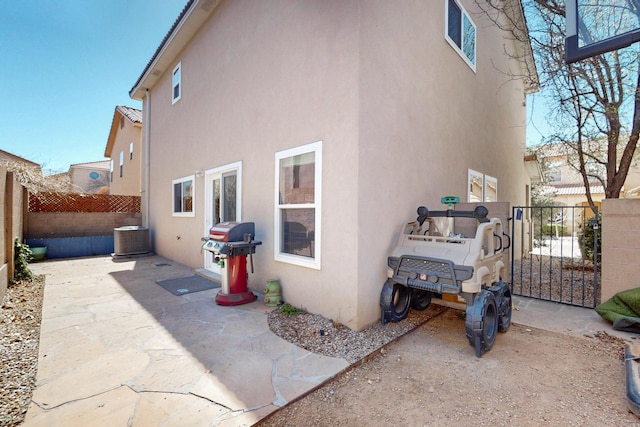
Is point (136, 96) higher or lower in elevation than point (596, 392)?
higher

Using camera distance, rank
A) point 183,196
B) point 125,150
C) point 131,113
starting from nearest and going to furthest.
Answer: point 183,196
point 131,113
point 125,150

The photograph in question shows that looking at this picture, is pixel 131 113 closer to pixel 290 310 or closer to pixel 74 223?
pixel 74 223

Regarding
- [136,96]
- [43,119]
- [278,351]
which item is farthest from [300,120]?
[43,119]

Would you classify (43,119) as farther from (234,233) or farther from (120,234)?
(234,233)

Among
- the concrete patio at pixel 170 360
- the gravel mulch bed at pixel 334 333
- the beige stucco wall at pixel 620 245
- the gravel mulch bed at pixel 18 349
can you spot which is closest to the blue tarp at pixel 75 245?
the gravel mulch bed at pixel 18 349

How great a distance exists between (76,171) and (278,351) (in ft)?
92.6

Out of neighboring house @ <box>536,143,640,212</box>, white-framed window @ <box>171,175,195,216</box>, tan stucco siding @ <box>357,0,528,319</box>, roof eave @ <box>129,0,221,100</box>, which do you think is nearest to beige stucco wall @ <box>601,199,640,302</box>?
tan stucco siding @ <box>357,0,528,319</box>

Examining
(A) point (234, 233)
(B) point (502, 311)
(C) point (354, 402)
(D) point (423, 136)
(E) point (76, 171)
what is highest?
(E) point (76, 171)

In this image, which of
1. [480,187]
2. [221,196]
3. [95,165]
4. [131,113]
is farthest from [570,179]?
[95,165]

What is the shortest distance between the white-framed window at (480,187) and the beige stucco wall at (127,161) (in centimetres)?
1227

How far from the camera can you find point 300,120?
166 inches

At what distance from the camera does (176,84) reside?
851cm

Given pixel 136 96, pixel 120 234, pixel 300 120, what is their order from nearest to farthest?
pixel 300 120, pixel 120 234, pixel 136 96

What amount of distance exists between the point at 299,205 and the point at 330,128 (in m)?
1.19
